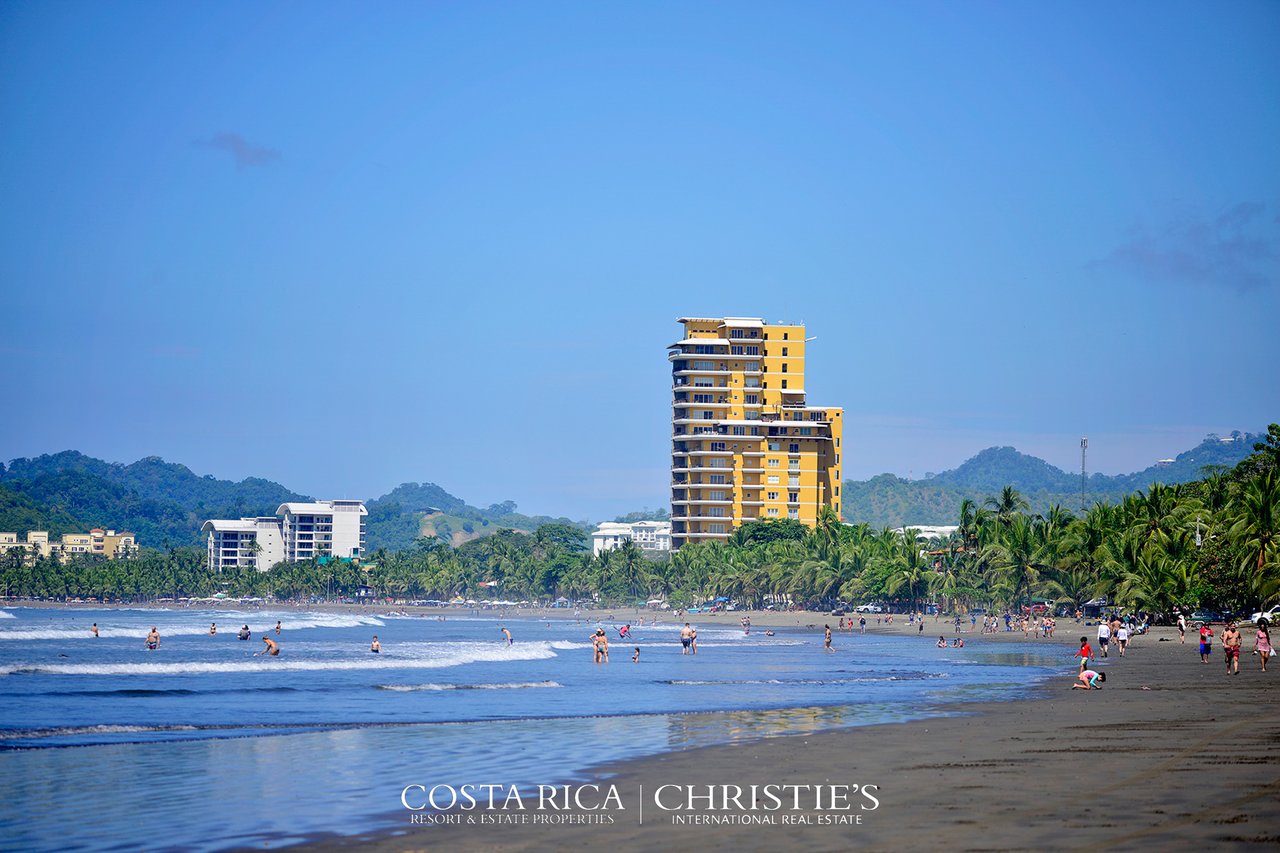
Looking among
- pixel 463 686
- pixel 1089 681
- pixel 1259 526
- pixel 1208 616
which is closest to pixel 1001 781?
pixel 1089 681

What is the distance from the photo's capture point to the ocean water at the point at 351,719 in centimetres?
1884

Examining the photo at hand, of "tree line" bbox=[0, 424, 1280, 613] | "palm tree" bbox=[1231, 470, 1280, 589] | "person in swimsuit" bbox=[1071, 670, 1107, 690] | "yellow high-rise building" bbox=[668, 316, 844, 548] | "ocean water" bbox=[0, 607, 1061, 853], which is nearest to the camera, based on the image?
"ocean water" bbox=[0, 607, 1061, 853]

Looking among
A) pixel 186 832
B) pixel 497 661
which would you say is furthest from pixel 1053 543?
pixel 186 832

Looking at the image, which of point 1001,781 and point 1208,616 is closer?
point 1001,781

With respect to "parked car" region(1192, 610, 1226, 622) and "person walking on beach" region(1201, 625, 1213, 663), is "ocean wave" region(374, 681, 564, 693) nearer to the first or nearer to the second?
"person walking on beach" region(1201, 625, 1213, 663)

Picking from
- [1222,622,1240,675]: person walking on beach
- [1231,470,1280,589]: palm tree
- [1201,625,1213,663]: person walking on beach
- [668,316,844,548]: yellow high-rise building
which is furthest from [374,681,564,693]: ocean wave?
[668,316,844,548]: yellow high-rise building

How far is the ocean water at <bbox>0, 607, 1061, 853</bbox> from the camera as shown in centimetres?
1884

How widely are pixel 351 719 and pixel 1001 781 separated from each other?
61.8ft

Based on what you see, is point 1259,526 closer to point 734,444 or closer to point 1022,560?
point 1022,560

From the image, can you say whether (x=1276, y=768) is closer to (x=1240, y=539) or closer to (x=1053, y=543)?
(x=1240, y=539)

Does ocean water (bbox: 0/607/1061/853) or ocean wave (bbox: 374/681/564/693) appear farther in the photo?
ocean wave (bbox: 374/681/564/693)

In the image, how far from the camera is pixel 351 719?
108ft

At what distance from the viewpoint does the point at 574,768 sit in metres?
22.9

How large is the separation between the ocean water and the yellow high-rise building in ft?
331
